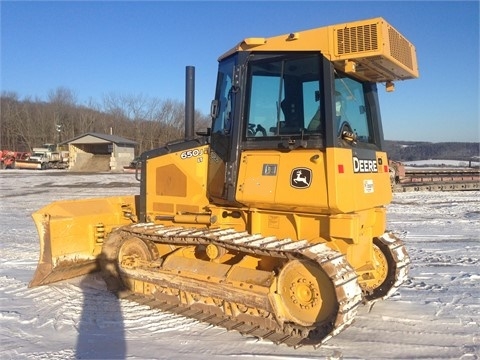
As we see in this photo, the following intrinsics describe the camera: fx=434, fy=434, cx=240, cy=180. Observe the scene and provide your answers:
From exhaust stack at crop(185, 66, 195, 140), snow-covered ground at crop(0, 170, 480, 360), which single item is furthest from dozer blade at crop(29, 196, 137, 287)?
exhaust stack at crop(185, 66, 195, 140)

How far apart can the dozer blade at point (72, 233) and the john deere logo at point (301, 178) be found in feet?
10.9

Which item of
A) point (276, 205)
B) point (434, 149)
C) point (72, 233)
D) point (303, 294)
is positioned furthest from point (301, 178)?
point (434, 149)

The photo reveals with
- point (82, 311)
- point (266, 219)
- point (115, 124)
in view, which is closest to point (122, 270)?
point (82, 311)

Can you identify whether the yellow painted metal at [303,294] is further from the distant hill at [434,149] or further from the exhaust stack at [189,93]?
the distant hill at [434,149]

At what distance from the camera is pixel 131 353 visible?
13.8ft

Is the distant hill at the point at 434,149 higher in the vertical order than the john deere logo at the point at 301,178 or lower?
higher

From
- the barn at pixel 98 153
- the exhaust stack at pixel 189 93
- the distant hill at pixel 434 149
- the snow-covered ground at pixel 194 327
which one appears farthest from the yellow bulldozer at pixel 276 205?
the distant hill at pixel 434 149

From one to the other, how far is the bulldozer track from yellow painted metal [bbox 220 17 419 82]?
193cm

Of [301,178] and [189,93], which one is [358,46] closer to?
[301,178]

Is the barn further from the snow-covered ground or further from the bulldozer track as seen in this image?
the bulldozer track

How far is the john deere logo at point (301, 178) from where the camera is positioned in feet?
14.8

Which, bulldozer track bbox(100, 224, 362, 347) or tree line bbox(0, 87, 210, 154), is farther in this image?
tree line bbox(0, 87, 210, 154)

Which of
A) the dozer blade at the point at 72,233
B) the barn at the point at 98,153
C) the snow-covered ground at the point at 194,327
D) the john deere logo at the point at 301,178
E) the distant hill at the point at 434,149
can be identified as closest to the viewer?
the snow-covered ground at the point at 194,327

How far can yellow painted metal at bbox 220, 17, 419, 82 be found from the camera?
4.23 m
